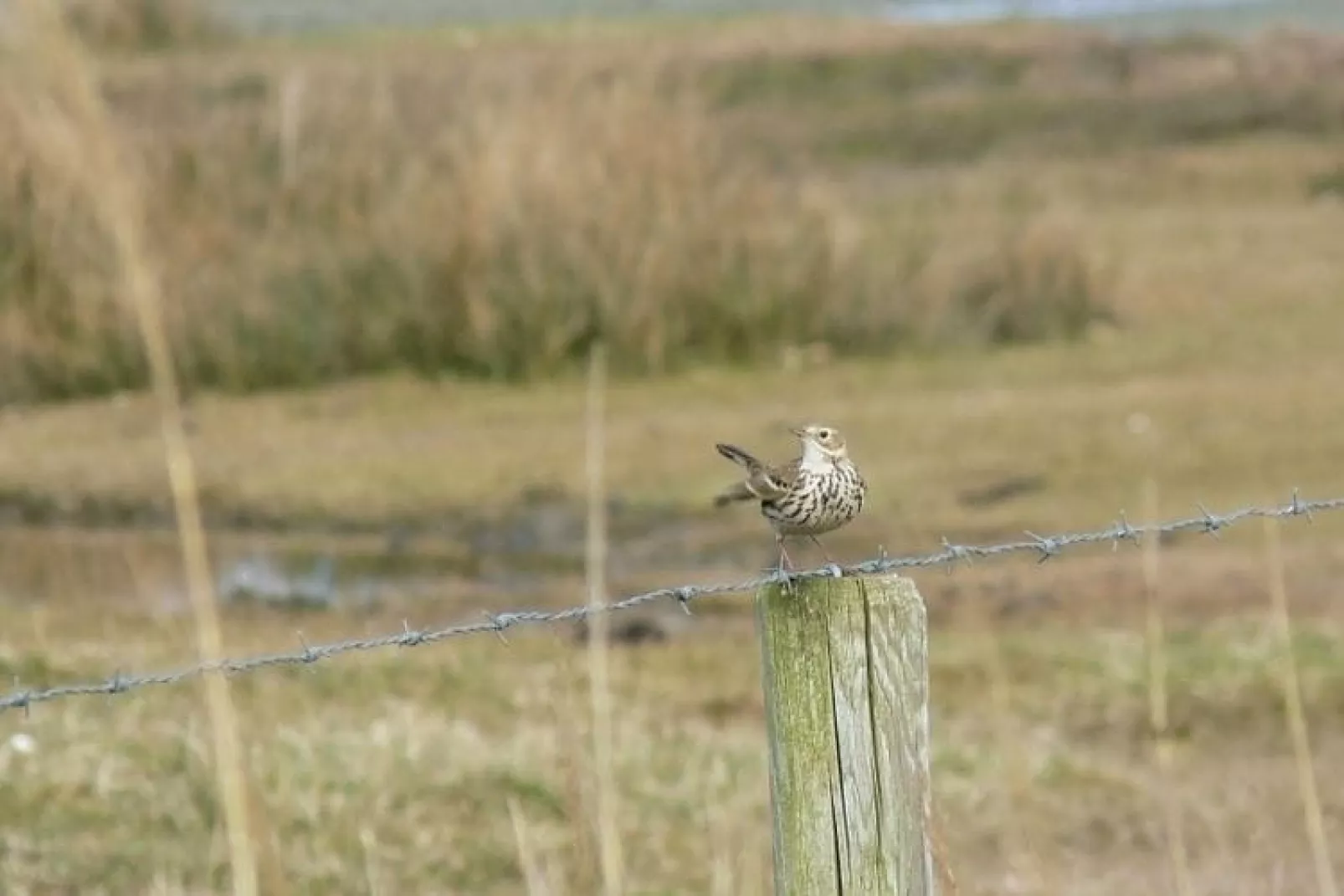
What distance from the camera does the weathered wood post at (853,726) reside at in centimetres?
362

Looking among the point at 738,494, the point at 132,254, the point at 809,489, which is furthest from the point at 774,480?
the point at 132,254

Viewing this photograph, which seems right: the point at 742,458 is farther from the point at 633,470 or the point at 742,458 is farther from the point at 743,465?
the point at 633,470

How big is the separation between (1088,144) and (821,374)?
39.8 feet

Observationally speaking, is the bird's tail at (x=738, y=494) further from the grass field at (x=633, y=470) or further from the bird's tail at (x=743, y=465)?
the grass field at (x=633, y=470)

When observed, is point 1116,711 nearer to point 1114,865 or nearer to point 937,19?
point 1114,865

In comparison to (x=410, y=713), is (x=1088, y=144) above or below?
above

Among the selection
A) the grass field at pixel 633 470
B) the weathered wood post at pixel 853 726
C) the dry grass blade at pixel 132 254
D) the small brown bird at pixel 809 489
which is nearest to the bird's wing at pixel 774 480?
the small brown bird at pixel 809 489

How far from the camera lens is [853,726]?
3623 millimetres

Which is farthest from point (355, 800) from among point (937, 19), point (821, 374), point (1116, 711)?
point (937, 19)

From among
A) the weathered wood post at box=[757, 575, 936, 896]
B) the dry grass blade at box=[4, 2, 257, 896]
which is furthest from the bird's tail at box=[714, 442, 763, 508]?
the dry grass blade at box=[4, 2, 257, 896]

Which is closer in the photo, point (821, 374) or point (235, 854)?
point (235, 854)

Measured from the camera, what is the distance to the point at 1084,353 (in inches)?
733

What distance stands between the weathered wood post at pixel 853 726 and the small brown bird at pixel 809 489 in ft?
2.08

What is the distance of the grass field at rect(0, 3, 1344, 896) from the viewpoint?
802 centimetres
